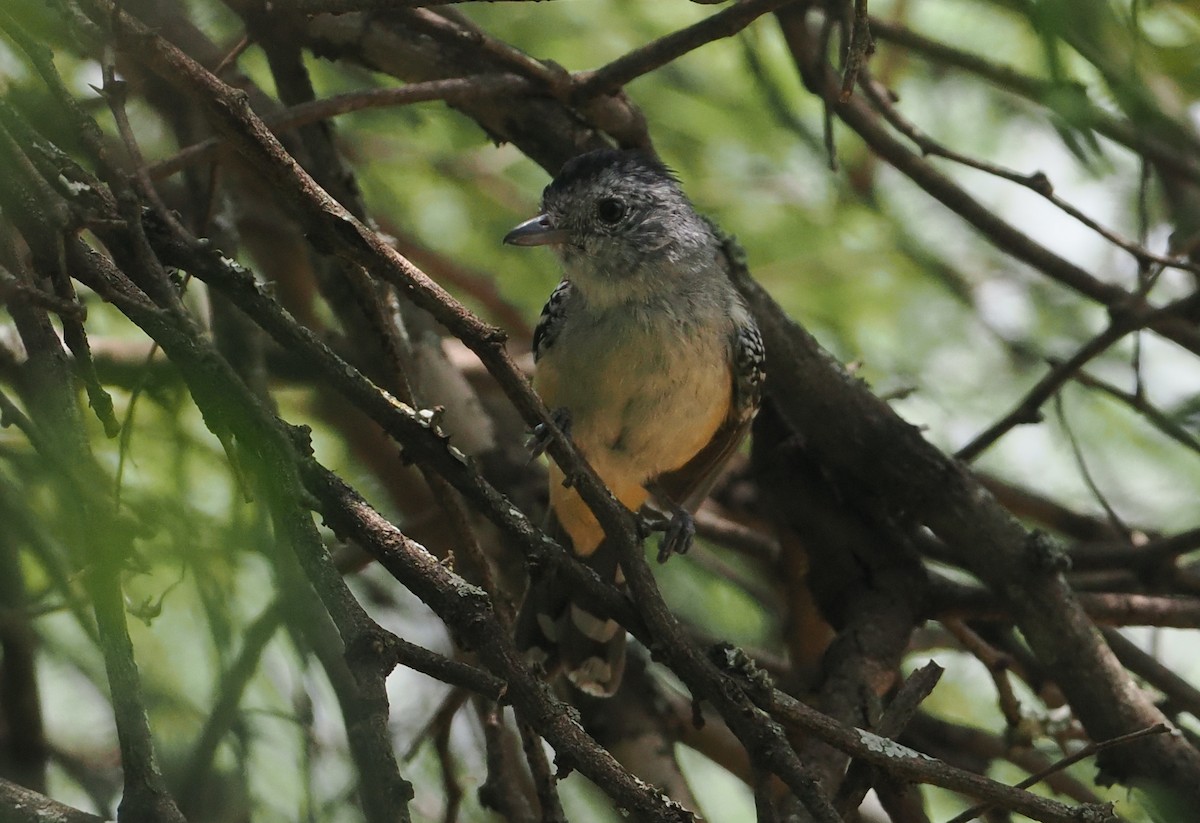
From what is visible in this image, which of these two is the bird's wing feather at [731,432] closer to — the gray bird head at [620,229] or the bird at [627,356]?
the bird at [627,356]

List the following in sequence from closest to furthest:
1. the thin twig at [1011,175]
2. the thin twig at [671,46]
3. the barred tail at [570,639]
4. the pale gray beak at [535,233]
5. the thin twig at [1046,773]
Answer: the thin twig at [1046,773] → the thin twig at [671,46] → the thin twig at [1011,175] → the barred tail at [570,639] → the pale gray beak at [535,233]

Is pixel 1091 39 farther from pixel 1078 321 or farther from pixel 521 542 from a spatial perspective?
pixel 1078 321

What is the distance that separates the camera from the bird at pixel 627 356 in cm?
425

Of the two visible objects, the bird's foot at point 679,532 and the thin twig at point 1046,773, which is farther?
the bird's foot at point 679,532

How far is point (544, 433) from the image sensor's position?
2869 millimetres

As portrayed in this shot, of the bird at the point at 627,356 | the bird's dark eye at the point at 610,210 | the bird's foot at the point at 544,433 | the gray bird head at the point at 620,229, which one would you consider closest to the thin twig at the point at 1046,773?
the bird's foot at the point at 544,433

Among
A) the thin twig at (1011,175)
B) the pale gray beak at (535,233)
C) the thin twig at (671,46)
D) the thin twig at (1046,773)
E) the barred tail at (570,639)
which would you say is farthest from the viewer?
the pale gray beak at (535,233)

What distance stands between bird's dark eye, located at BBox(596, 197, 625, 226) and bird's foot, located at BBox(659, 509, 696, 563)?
3.40 ft

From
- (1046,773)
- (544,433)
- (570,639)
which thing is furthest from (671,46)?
(1046,773)

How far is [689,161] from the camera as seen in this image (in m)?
5.77

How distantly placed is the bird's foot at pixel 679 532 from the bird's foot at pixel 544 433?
0.46 metres

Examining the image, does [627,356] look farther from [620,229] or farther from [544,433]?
[544,433]

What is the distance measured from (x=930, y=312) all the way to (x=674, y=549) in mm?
2215

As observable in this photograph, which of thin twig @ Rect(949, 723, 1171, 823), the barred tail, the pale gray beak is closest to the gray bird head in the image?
the pale gray beak
